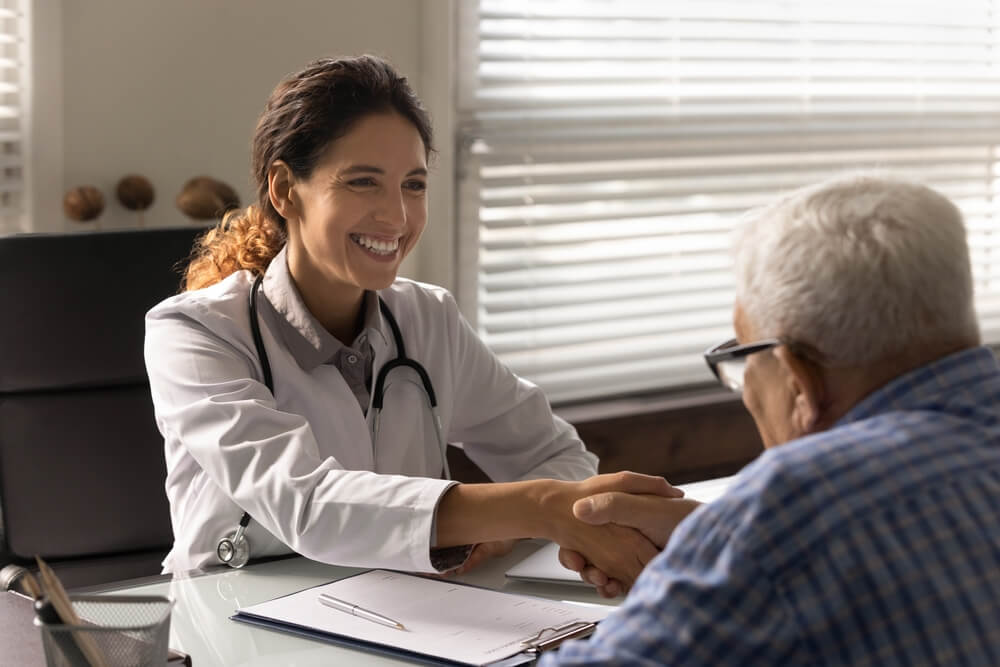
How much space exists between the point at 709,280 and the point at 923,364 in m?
2.30

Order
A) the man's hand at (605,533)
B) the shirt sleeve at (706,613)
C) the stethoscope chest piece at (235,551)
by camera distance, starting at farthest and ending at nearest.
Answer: the stethoscope chest piece at (235,551), the man's hand at (605,533), the shirt sleeve at (706,613)

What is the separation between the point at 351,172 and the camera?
1756 millimetres

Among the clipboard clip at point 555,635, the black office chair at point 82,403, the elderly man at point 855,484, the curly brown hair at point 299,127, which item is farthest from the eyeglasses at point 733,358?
the black office chair at point 82,403

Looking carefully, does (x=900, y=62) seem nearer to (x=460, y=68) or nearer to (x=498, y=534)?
(x=460, y=68)

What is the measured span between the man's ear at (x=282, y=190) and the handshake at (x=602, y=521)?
1.90 ft

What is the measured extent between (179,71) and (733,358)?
1705 mm

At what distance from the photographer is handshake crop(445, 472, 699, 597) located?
1.44 meters

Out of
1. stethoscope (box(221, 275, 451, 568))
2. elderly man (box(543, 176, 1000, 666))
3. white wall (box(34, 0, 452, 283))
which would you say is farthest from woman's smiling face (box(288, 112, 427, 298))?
elderly man (box(543, 176, 1000, 666))

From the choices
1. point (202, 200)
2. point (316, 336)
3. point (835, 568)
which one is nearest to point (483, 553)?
point (316, 336)

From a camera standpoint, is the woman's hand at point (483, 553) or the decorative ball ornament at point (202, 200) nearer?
the woman's hand at point (483, 553)

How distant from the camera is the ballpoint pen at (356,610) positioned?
1282 mm

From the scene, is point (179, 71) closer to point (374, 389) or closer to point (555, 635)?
point (374, 389)

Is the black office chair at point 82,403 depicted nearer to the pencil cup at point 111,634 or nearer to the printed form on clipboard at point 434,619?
the printed form on clipboard at point 434,619

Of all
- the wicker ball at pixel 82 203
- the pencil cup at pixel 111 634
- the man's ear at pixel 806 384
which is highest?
the wicker ball at pixel 82 203
